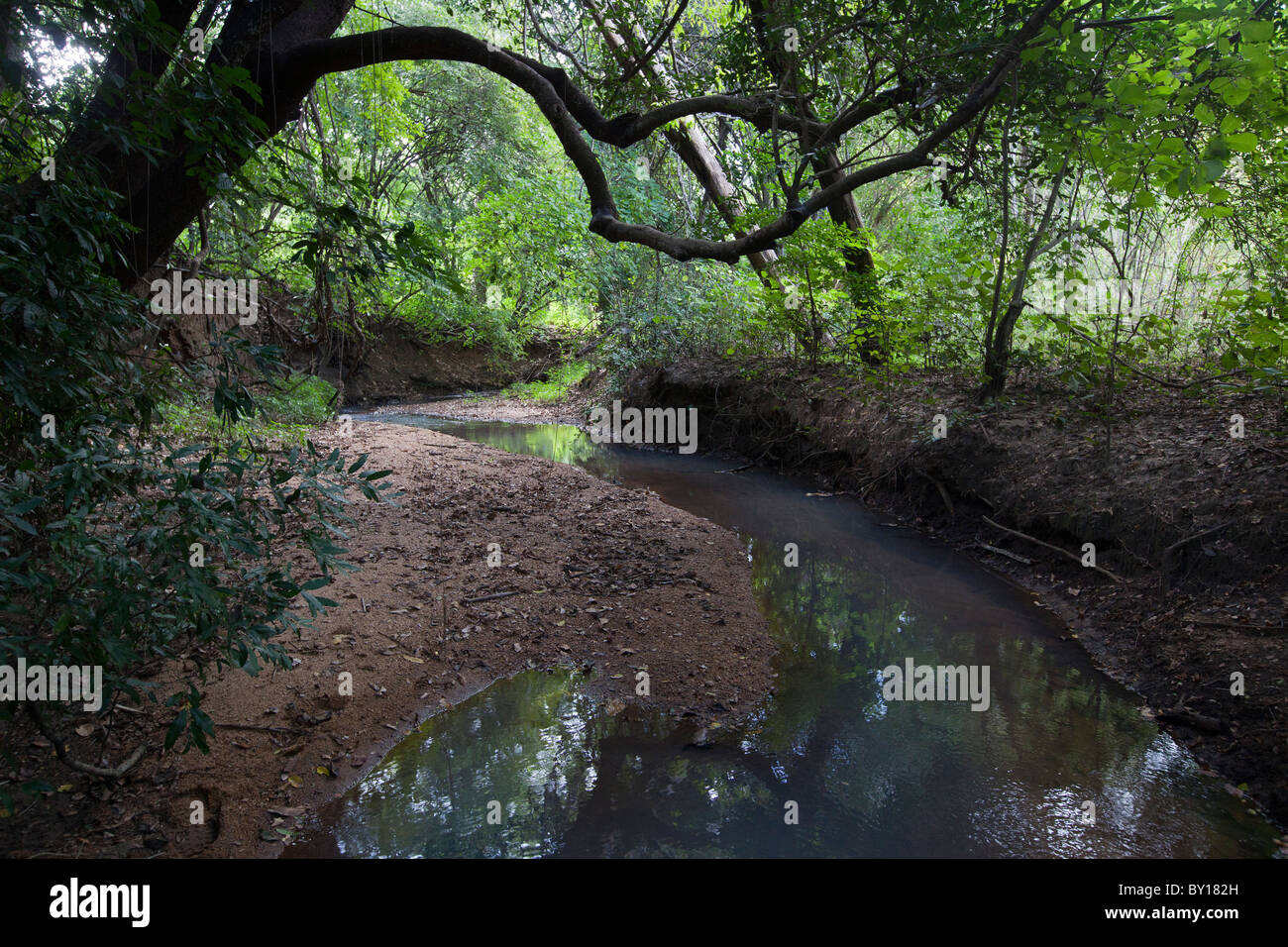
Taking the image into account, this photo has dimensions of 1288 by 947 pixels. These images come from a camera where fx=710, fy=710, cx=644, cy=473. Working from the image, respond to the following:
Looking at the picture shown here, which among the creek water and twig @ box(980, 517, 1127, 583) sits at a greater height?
twig @ box(980, 517, 1127, 583)

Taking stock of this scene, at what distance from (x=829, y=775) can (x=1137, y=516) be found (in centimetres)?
378

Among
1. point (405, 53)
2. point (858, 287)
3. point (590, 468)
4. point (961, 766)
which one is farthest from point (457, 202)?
point (961, 766)

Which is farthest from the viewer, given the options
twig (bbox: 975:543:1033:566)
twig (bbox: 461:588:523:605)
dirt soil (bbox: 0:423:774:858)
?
twig (bbox: 975:543:1033:566)

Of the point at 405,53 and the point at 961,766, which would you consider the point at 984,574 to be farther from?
the point at 405,53

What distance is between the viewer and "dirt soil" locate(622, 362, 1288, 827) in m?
4.17

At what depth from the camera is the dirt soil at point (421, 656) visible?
3.03 m

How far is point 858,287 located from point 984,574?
4745mm

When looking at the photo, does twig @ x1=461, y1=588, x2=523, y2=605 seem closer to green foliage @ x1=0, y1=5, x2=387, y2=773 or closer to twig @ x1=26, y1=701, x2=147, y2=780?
green foliage @ x1=0, y1=5, x2=387, y2=773

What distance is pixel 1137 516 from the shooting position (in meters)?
5.68

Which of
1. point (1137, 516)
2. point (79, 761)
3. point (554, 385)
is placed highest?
point (554, 385)

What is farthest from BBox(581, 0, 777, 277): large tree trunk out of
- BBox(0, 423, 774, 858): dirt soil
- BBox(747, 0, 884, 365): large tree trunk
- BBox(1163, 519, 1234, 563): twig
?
BBox(1163, 519, 1234, 563): twig

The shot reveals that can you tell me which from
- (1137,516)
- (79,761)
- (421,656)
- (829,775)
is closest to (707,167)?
(1137,516)

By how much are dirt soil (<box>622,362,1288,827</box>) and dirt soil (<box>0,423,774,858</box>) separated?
247 cm

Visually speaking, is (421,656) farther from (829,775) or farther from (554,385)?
(554,385)
